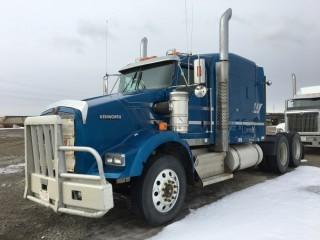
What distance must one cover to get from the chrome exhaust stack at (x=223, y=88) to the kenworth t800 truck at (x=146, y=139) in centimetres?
2

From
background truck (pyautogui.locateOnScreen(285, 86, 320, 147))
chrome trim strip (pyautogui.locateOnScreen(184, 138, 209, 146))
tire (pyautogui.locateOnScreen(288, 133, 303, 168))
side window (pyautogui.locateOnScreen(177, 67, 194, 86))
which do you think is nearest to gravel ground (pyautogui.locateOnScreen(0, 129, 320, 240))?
chrome trim strip (pyautogui.locateOnScreen(184, 138, 209, 146))

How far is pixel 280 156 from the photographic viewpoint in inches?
406

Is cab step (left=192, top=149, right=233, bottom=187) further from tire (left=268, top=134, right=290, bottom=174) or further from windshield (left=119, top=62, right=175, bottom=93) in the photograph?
tire (left=268, top=134, right=290, bottom=174)

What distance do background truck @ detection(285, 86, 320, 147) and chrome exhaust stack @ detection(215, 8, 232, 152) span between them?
842 cm

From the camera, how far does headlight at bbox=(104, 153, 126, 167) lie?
16.3 feet

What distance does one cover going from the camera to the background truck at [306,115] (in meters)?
14.3

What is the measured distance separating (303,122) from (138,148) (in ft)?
37.4

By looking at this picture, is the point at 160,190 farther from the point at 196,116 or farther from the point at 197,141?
the point at 196,116

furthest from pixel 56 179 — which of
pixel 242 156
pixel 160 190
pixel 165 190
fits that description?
pixel 242 156

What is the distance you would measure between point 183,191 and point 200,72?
2.00 meters

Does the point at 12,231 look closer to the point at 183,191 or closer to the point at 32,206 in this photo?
the point at 32,206

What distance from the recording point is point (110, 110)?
5.45m

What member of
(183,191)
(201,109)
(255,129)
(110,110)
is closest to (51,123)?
(110,110)

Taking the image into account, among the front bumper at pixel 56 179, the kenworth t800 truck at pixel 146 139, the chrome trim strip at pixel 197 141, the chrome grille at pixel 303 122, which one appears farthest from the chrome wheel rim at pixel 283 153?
the front bumper at pixel 56 179
